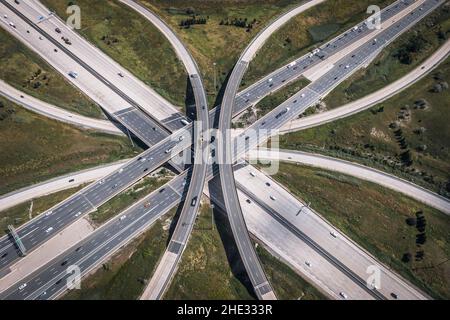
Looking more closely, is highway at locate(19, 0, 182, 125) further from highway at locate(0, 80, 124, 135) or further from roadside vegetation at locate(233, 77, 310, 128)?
roadside vegetation at locate(233, 77, 310, 128)

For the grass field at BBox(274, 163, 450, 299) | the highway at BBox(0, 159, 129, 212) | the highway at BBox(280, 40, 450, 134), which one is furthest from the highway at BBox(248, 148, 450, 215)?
the highway at BBox(0, 159, 129, 212)

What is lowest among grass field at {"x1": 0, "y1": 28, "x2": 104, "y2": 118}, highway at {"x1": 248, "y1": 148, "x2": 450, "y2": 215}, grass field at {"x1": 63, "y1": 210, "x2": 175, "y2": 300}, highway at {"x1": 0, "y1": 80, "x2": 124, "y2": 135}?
grass field at {"x1": 63, "y1": 210, "x2": 175, "y2": 300}

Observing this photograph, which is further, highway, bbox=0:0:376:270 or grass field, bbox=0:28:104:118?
grass field, bbox=0:28:104:118

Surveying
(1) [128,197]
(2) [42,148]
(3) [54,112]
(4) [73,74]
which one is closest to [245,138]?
(1) [128,197]

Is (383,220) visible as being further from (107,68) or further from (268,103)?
(107,68)

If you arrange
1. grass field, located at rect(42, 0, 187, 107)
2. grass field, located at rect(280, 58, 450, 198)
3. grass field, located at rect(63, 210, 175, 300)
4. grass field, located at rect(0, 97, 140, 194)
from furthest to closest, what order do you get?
grass field, located at rect(42, 0, 187, 107) < grass field, located at rect(280, 58, 450, 198) < grass field, located at rect(0, 97, 140, 194) < grass field, located at rect(63, 210, 175, 300)

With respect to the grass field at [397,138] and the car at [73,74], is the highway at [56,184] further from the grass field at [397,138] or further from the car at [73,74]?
the grass field at [397,138]

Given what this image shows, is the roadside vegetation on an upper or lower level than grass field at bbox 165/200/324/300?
upper
